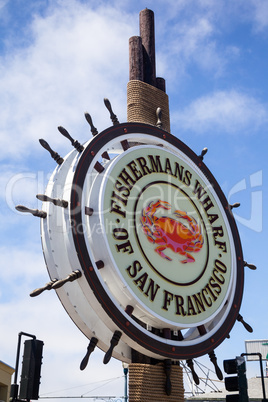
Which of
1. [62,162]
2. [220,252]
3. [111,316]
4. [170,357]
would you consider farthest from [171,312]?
[62,162]

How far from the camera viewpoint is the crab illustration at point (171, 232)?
23.5 ft

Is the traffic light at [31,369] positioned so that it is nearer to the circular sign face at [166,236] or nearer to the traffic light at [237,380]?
the circular sign face at [166,236]

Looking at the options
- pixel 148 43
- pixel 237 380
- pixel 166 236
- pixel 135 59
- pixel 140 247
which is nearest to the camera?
pixel 237 380

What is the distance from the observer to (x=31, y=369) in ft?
18.1

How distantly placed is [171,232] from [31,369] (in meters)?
2.83

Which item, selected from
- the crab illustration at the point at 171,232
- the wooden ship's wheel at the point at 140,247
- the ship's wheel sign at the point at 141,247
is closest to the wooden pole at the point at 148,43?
the wooden ship's wheel at the point at 140,247

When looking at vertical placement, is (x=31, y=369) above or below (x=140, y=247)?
below

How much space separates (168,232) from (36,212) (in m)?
1.96

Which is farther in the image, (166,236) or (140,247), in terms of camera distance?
(166,236)

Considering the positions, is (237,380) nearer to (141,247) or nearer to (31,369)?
(141,247)

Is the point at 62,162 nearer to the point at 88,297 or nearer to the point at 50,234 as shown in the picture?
the point at 50,234

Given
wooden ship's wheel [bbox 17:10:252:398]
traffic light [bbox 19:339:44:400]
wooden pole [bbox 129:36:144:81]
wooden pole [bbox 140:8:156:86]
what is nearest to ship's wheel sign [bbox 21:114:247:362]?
wooden ship's wheel [bbox 17:10:252:398]

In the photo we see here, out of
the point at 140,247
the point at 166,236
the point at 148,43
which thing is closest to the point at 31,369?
the point at 140,247

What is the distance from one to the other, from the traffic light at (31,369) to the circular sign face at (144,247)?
0.81m
